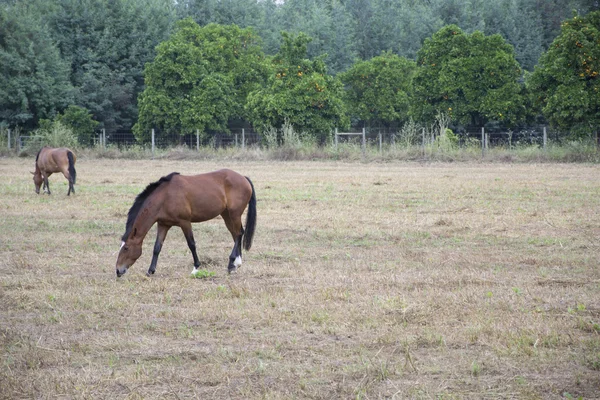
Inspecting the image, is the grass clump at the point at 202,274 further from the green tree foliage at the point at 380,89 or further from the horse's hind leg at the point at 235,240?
the green tree foliage at the point at 380,89

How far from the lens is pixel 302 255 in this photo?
10.5 meters

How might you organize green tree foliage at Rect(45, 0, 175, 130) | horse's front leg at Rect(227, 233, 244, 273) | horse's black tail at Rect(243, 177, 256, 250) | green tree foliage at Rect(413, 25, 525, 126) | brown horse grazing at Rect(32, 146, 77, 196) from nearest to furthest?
horse's front leg at Rect(227, 233, 244, 273)
horse's black tail at Rect(243, 177, 256, 250)
brown horse grazing at Rect(32, 146, 77, 196)
green tree foliage at Rect(413, 25, 525, 126)
green tree foliage at Rect(45, 0, 175, 130)

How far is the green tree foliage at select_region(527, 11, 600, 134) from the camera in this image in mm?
31938

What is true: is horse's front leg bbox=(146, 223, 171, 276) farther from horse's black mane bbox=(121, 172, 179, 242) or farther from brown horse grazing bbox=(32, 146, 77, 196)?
brown horse grazing bbox=(32, 146, 77, 196)

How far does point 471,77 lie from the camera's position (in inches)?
1527

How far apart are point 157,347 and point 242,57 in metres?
45.8

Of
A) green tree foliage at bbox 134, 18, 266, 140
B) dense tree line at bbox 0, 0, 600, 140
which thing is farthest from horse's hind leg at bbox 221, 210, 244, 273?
green tree foliage at bbox 134, 18, 266, 140

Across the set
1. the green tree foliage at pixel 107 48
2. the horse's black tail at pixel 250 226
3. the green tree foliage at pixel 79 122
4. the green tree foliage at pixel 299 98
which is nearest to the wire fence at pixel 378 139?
the green tree foliage at pixel 299 98

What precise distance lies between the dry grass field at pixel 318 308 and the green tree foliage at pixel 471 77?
2435 centimetres

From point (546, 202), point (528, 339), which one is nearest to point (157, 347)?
point (528, 339)

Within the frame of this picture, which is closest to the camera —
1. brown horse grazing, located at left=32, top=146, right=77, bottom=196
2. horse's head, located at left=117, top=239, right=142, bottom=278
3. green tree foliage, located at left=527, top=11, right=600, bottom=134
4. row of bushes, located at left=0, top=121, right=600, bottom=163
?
horse's head, located at left=117, top=239, right=142, bottom=278

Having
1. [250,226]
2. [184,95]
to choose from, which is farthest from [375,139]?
[250,226]

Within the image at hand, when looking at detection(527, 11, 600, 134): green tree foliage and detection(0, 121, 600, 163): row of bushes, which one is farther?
detection(527, 11, 600, 134): green tree foliage

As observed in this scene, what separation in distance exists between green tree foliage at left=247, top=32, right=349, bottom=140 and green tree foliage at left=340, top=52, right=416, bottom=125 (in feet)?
32.0
